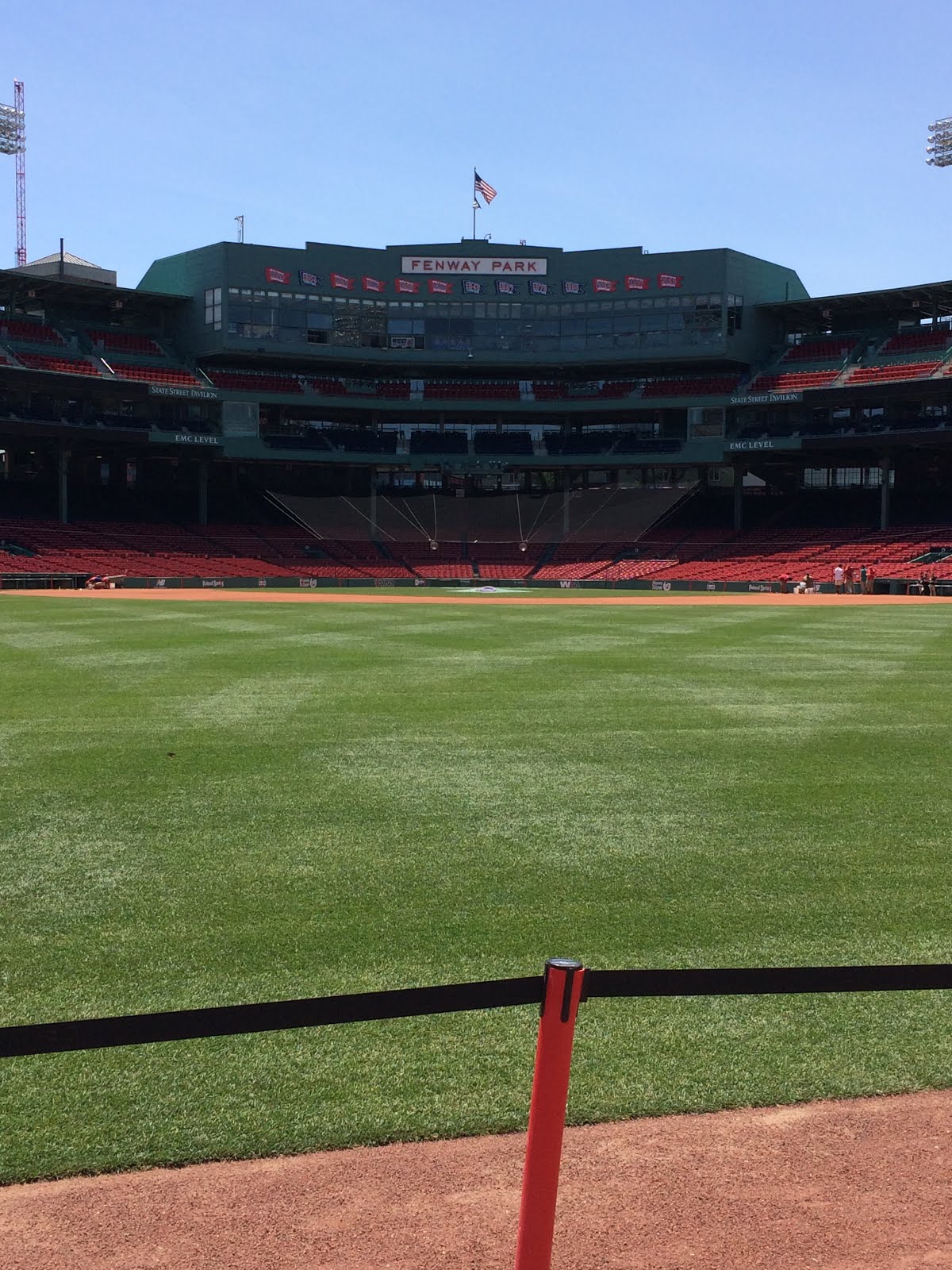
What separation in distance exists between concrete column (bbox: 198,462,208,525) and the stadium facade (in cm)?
53

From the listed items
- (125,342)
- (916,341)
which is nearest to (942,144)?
(916,341)

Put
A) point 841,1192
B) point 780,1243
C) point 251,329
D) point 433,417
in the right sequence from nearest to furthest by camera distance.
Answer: point 780,1243, point 841,1192, point 251,329, point 433,417

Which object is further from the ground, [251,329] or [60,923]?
[251,329]

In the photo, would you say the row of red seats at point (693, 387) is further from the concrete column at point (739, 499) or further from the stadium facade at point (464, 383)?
the concrete column at point (739, 499)

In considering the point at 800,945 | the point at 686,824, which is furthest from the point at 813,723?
the point at 800,945

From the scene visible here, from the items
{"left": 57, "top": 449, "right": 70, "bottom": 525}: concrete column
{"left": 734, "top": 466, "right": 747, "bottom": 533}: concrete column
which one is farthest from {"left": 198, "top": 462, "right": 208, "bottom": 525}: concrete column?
{"left": 734, "top": 466, "right": 747, "bottom": 533}: concrete column

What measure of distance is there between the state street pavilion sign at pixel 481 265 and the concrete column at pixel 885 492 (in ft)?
89.8

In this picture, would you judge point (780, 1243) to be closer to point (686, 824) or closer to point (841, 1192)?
point (841, 1192)

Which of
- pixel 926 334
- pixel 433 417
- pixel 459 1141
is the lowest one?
pixel 459 1141

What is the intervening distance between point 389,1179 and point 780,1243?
1.28 m

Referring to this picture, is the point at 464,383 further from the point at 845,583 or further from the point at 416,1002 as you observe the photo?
the point at 416,1002

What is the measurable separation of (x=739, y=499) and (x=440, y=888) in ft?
223

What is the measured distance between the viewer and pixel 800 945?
219 inches

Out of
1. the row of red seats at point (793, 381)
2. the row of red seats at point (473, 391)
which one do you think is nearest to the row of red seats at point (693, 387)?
the row of red seats at point (793, 381)
